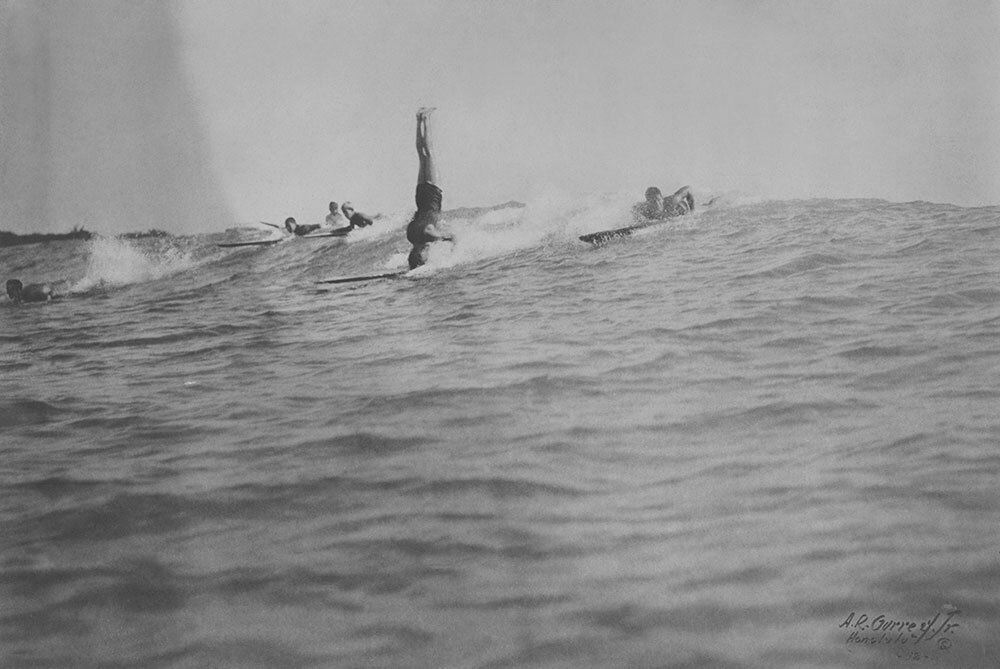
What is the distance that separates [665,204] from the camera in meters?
7.97

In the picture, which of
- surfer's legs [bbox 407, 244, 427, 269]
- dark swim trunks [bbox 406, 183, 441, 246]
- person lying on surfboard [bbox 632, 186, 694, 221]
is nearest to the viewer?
dark swim trunks [bbox 406, 183, 441, 246]

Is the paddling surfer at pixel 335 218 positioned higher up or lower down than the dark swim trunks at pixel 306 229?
higher up

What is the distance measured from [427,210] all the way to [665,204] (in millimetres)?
3065

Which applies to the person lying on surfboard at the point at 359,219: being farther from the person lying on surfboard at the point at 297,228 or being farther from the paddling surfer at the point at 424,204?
the paddling surfer at the point at 424,204

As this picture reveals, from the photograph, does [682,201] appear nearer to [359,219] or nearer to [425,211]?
[425,211]

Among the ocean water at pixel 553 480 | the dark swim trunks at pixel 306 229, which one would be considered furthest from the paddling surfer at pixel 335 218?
the ocean water at pixel 553 480

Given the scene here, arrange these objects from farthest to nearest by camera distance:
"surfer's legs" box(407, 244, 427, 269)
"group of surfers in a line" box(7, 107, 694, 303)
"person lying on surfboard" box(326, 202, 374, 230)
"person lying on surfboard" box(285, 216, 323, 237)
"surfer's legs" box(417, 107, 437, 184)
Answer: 1. "person lying on surfboard" box(326, 202, 374, 230)
2. "person lying on surfboard" box(285, 216, 323, 237)
3. "surfer's legs" box(407, 244, 427, 269)
4. "group of surfers in a line" box(7, 107, 694, 303)
5. "surfer's legs" box(417, 107, 437, 184)

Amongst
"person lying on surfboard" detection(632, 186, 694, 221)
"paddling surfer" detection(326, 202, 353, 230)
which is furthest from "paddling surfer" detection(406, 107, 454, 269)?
"paddling surfer" detection(326, 202, 353, 230)

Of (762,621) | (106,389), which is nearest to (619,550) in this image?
(762,621)

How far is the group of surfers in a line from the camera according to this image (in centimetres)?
561

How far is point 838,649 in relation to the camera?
4.64ft
